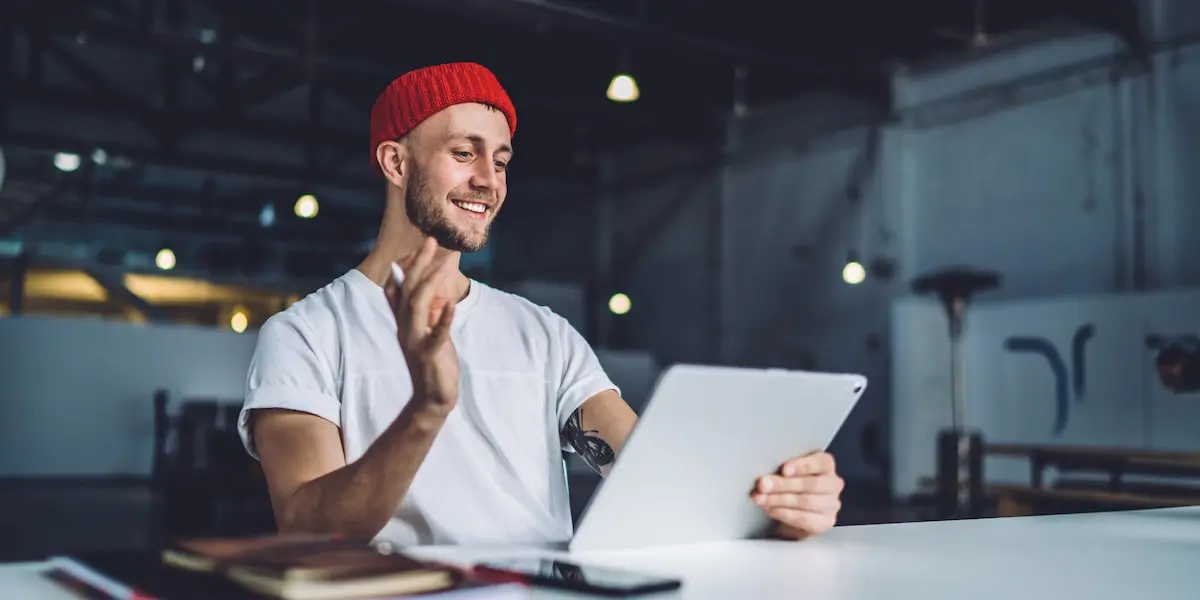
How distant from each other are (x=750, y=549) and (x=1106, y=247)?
28.7 feet

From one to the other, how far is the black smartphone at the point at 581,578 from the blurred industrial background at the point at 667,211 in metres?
5.93

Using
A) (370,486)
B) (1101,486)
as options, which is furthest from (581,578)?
(1101,486)

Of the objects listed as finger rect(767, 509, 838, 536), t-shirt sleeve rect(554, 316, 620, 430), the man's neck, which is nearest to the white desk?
finger rect(767, 509, 838, 536)

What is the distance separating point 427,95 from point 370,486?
68 cm

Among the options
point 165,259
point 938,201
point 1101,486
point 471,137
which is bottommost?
point 1101,486

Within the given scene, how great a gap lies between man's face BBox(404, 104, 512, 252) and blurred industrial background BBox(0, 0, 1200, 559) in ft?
17.6

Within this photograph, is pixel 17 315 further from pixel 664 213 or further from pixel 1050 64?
pixel 1050 64

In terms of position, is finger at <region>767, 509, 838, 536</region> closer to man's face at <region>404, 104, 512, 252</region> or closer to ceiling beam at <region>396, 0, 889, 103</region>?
man's face at <region>404, 104, 512, 252</region>

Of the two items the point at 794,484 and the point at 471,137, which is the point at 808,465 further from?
the point at 471,137

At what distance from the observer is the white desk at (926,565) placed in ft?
3.21

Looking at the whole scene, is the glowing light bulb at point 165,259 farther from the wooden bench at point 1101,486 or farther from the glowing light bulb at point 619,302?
the wooden bench at point 1101,486

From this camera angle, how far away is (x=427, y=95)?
66.1 inches

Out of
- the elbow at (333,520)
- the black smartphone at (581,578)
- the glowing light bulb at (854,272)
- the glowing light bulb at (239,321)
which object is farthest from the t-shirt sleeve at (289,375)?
the glowing light bulb at (239,321)

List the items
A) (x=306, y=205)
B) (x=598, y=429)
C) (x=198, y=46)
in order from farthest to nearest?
(x=306, y=205), (x=198, y=46), (x=598, y=429)
